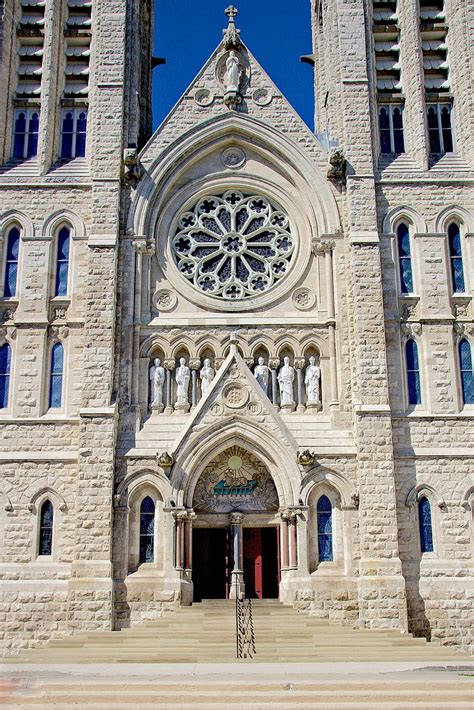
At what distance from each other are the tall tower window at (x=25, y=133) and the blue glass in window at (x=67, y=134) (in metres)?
0.72

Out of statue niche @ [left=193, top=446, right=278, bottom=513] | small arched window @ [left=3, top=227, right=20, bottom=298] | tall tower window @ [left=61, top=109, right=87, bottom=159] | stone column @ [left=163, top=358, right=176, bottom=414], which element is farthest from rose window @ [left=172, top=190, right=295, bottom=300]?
statue niche @ [left=193, top=446, right=278, bottom=513]

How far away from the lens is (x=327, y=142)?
79.2 ft

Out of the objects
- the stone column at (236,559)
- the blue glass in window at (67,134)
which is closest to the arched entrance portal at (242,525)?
the stone column at (236,559)

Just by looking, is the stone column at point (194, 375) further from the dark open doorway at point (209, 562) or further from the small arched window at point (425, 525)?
the small arched window at point (425, 525)

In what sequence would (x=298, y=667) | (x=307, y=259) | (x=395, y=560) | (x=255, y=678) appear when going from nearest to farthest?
1. (x=255, y=678)
2. (x=298, y=667)
3. (x=395, y=560)
4. (x=307, y=259)

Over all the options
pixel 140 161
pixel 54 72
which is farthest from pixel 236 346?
pixel 54 72

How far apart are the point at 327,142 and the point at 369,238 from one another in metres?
3.85

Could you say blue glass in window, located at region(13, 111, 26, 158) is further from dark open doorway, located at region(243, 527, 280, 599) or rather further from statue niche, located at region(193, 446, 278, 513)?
dark open doorway, located at region(243, 527, 280, 599)

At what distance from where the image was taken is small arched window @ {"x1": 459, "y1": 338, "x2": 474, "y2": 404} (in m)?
21.2

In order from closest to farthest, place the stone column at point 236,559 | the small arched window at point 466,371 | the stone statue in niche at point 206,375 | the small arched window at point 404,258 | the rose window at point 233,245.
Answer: the stone column at point 236,559 → the small arched window at point 466,371 → the stone statue in niche at point 206,375 → the small arched window at point 404,258 → the rose window at point 233,245

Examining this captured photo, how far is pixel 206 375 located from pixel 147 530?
13.1ft

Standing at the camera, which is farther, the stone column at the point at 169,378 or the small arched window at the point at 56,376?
the stone column at the point at 169,378

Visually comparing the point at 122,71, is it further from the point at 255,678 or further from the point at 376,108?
the point at 255,678

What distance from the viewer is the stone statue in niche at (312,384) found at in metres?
21.4
